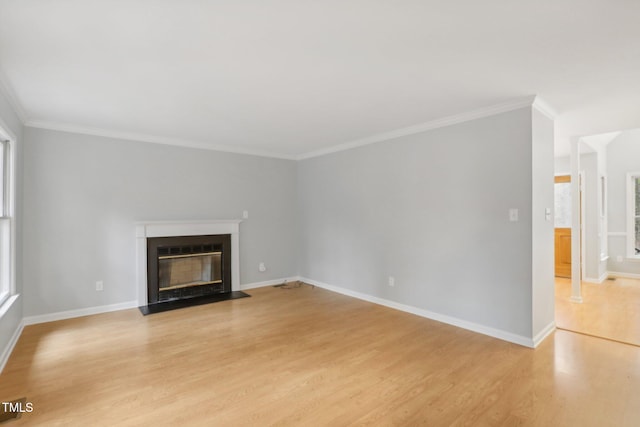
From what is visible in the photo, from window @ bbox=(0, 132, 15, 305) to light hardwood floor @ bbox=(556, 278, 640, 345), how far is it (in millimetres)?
5633

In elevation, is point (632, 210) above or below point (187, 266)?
above

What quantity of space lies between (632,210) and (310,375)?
688 centimetres

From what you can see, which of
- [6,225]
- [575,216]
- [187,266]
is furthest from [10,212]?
[575,216]

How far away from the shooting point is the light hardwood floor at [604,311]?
333cm

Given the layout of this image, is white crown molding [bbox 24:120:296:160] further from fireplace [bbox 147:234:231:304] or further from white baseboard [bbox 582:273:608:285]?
white baseboard [bbox 582:273:608:285]

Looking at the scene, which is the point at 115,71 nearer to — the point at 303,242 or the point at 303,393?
the point at 303,393

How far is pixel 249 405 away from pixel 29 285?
10.5 ft

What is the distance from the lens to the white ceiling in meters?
1.71

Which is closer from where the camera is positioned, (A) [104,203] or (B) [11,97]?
(B) [11,97]

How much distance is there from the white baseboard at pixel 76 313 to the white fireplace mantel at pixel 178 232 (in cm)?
17

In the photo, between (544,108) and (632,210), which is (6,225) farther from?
(632,210)

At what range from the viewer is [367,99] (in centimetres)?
302

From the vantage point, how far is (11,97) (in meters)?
2.88

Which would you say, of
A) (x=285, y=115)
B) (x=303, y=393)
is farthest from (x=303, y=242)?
(x=303, y=393)
